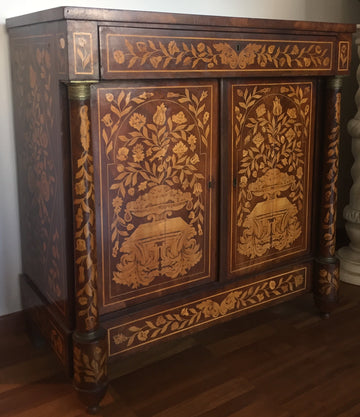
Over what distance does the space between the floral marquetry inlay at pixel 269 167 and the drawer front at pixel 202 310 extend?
0.11 m

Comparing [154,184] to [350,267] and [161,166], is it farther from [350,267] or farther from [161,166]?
[350,267]

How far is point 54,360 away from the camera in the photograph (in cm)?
216

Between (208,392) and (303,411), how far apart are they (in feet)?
1.09

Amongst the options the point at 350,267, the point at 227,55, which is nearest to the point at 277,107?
the point at 227,55

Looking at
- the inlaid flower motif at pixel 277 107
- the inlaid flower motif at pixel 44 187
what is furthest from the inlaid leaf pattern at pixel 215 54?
the inlaid flower motif at pixel 44 187

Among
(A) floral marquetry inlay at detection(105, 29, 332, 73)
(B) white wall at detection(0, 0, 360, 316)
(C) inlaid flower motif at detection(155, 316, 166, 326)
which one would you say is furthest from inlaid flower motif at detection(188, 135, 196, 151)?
(B) white wall at detection(0, 0, 360, 316)

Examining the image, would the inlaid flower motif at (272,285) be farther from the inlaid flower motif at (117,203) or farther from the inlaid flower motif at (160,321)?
the inlaid flower motif at (117,203)

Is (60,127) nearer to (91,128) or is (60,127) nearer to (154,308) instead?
(91,128)

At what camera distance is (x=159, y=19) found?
1697 millimetres

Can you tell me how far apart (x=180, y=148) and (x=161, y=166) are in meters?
0.10

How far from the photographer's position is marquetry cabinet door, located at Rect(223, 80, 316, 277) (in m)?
2.05

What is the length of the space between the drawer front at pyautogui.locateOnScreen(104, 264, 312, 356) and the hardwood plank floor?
162 mm

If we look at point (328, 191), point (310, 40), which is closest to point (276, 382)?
point (328, 191)

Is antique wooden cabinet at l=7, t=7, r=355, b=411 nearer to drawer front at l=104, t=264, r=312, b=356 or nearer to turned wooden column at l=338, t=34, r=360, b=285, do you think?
drawer front at l=104, t=264, r=312, b=356
